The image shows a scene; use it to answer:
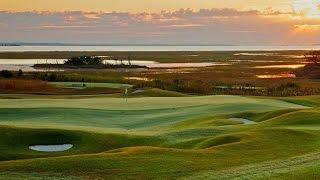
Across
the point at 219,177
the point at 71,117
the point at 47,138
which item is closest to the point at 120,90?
the point at 71,117

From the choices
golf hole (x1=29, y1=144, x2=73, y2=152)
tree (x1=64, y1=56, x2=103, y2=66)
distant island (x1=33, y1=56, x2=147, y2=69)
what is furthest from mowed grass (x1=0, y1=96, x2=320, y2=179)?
tree (x1=64, y1=56, x2=103, y2=66)

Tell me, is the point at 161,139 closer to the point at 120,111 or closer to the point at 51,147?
the point at 51,147

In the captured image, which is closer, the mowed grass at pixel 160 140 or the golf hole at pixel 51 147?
the mowed grass at pixel 160 140

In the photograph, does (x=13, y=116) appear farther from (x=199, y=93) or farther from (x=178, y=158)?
(x=199, y=93)

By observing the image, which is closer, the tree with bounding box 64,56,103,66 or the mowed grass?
the mowed grass

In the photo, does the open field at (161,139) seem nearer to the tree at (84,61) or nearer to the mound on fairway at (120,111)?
the mound on fairway at (120,111)

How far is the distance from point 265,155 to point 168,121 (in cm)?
1690

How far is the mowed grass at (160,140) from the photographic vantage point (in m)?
19.4

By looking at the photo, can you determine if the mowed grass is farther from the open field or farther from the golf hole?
the golf hole

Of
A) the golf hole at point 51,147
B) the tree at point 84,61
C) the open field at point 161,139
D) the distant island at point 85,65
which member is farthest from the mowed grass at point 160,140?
the tree at point 84,61

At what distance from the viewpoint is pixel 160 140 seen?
2928 centimetres

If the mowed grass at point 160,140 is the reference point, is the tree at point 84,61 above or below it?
below

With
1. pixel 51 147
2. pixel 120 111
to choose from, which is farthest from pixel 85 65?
pixel 51 147

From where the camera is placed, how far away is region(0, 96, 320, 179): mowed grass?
19.4 meters
